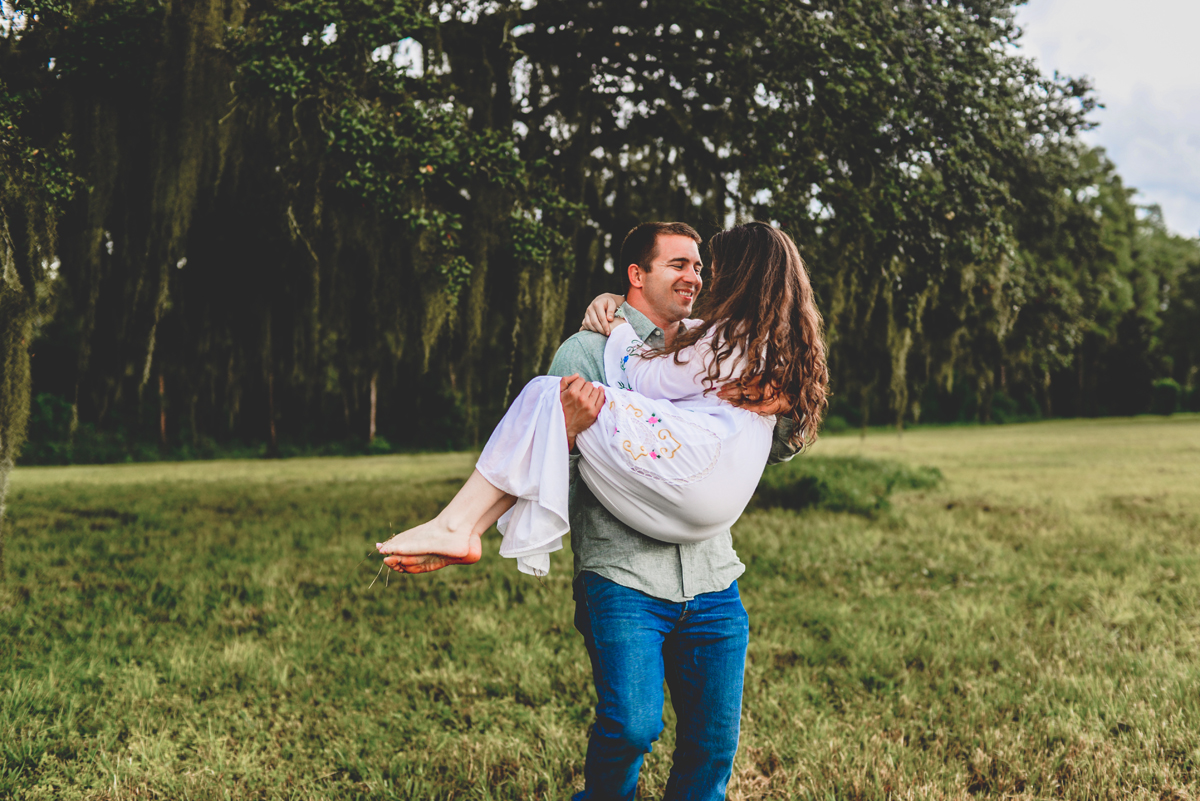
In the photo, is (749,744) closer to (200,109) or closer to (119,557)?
(200,109)

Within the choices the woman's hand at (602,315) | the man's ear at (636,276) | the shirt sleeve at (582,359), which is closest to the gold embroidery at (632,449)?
the shirt sleeve at (582,359)

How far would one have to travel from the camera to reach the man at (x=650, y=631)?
6.33ft

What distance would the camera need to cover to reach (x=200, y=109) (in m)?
5.53

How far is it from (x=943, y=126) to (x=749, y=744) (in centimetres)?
514

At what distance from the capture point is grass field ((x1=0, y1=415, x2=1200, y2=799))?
3.04m

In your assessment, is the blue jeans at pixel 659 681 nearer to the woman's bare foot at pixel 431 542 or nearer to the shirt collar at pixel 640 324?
the woman's bare foot at pixel 431 542

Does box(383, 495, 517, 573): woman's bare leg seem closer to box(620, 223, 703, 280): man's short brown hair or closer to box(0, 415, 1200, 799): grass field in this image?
box(620, 223, 703, 280): man's short brown hair

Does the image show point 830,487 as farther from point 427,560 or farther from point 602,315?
point 427,560

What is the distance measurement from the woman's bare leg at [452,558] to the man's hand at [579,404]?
0.81 feet

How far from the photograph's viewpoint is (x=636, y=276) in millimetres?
2311

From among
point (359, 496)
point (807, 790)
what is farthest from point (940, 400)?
point (807, 790)

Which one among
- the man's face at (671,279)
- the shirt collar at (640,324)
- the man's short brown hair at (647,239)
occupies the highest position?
the man's short brown hair at (647,239)

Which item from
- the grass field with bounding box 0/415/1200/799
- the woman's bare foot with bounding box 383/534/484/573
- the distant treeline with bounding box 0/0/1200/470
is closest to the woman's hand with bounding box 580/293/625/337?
the woman's bare foot with bounding box 383/534/484/573

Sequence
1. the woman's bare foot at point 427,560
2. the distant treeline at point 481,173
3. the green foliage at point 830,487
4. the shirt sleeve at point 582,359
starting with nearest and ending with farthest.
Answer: the woman's bare foot at point 427,560
the shirt sleeve at point 582,359
the distant treeline at point 481,173
the green foliage at point 830,487
